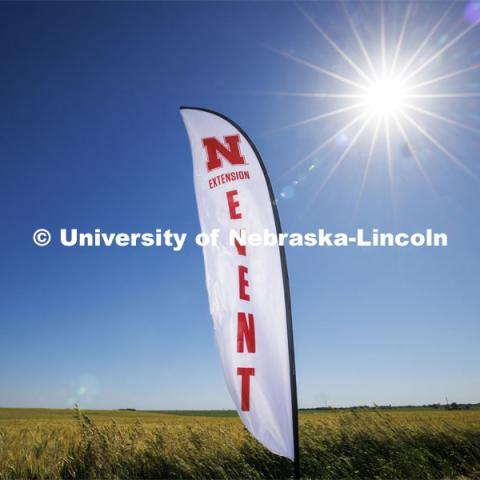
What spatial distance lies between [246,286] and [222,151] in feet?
7.58

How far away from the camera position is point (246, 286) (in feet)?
22.6

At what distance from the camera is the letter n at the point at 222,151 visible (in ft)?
24.6

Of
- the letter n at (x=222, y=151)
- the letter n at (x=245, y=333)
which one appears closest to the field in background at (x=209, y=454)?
the letter n at (x=245, y=333)

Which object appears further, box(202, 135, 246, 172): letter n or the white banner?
box(202, 135, 246, 172): letter n

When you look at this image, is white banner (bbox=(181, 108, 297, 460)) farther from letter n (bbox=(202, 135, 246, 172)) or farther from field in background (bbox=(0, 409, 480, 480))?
field in background (bbox=(0, 409, 480, 480))

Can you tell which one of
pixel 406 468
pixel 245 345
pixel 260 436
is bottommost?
pixel 406 468

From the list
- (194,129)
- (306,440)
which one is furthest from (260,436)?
(194,129)

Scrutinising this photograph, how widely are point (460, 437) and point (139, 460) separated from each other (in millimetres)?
6921

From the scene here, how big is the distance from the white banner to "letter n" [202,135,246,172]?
0.05ft

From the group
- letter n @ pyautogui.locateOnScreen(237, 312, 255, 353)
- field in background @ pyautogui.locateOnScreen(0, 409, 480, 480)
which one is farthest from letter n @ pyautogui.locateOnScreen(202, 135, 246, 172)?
field in background @ pyautogui.locateOnScreen(0, 409, 480, 480)

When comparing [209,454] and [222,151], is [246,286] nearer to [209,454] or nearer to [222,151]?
[222,151]

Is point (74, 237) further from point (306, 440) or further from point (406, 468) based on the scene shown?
point (406, 468)

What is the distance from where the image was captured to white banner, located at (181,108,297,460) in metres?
6.46

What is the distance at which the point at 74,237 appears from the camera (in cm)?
1290
